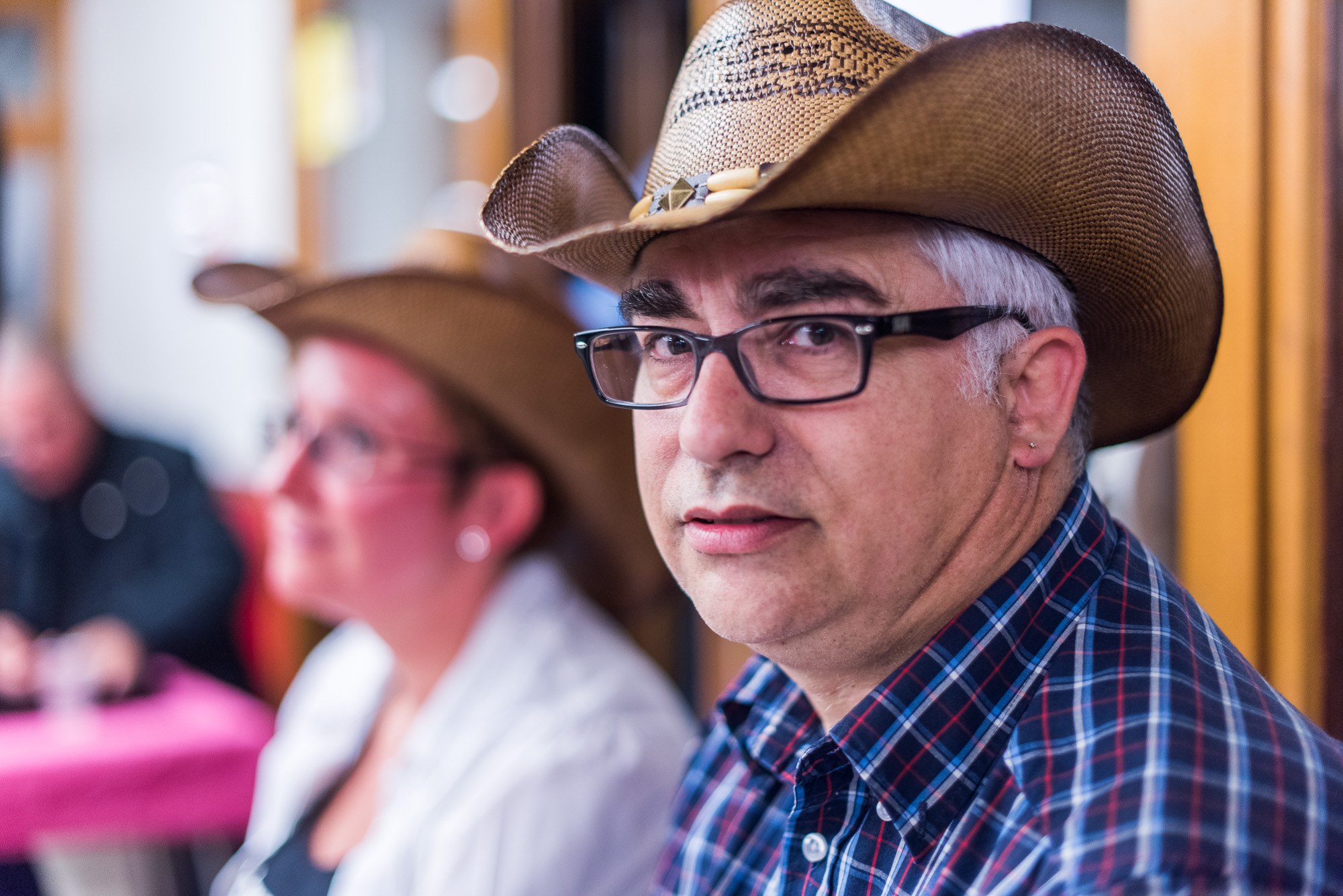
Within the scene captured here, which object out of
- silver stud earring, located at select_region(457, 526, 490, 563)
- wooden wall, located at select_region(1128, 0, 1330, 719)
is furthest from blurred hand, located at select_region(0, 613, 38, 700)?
wooden wall, located at select_region(1128, 0, 1330, 719)

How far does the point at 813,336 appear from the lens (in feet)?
2.96

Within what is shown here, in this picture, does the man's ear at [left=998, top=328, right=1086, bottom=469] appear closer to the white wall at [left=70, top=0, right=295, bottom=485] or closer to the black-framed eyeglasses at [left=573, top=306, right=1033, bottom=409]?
the black-framed eyeglasses at [left=573, top=306, right=1033, bottom=409]

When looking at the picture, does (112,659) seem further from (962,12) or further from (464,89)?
(962,12)

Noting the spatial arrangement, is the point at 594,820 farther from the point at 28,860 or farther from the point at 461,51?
the point at 461,51

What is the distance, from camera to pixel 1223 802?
2.32 feet

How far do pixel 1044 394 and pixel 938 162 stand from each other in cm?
24

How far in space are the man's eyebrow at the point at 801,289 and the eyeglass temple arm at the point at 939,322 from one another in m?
0.02

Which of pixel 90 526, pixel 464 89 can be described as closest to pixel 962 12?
pixel 464 89

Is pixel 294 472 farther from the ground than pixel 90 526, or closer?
farther from the ground

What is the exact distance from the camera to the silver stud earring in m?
1.81

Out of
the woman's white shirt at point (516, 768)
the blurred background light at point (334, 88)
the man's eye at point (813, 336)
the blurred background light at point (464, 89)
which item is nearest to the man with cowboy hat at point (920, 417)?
the man's eye at point (813, 336)

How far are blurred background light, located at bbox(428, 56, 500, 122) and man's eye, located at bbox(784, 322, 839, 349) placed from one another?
241 cm

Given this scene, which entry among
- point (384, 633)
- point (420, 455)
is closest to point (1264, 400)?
point (420, 455)

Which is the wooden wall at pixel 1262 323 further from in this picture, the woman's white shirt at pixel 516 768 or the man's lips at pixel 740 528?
the woman's white shirt at pixel 516 768
